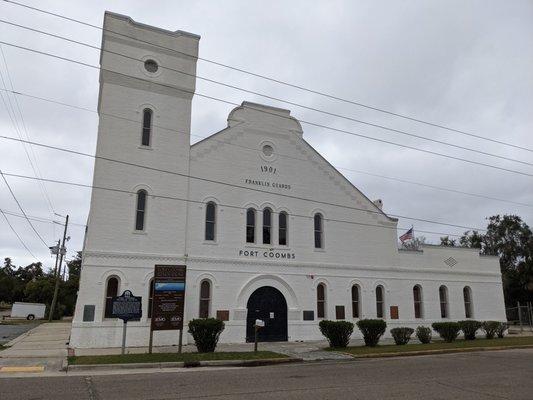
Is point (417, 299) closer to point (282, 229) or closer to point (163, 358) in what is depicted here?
point (282, 229)

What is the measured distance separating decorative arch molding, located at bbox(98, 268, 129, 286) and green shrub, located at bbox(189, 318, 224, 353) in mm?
4565

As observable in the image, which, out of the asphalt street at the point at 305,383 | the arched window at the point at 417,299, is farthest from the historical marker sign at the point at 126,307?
the arched window at the point at 417,299

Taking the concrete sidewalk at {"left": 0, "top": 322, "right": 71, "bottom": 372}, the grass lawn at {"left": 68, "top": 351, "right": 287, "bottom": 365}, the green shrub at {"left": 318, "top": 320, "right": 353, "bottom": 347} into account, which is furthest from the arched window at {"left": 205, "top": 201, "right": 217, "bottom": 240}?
the concrete sidewalk at {"left": 0, "top": 322, "right": 71, "bottom": 372}

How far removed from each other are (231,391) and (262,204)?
15.4 metres

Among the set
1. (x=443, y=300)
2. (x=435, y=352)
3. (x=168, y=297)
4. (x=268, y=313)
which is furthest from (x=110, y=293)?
(x=443, y=300)

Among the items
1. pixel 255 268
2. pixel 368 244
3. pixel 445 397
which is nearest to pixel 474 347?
pixel 368 244

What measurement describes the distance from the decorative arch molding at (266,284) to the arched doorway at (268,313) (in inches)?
8.4

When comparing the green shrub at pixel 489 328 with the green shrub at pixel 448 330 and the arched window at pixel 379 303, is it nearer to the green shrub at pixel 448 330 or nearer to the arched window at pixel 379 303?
the green shrub at pixel 448 330

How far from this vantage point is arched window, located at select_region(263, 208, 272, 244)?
25156mm

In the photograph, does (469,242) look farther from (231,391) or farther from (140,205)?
(231,391)

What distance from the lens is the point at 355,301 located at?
27.0 metres

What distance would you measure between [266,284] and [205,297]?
3336 mm

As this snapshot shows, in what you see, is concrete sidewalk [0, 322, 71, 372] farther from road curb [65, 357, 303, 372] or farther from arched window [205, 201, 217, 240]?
arched window [205, 201, 217, 240]

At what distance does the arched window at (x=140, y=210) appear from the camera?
873 inches
